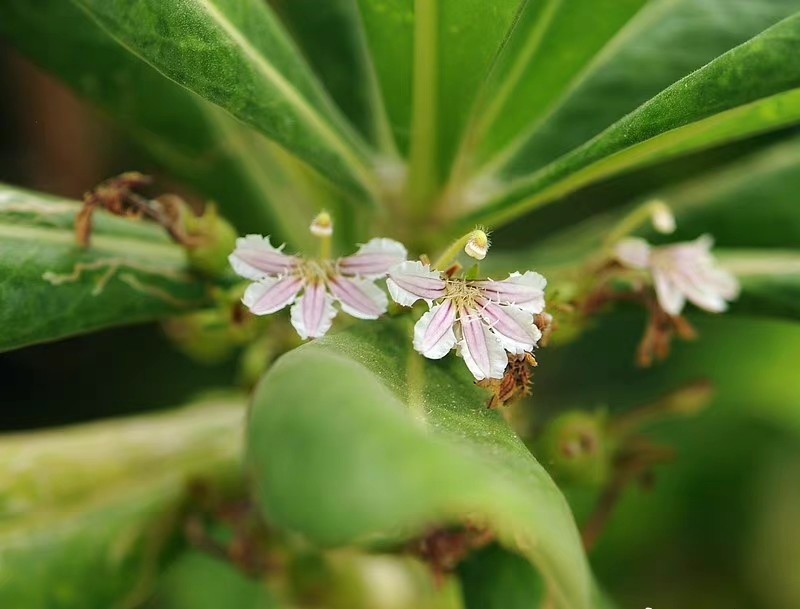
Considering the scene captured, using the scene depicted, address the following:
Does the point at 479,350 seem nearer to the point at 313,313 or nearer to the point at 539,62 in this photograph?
the point at 313,313

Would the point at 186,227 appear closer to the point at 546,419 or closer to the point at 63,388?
the point at 546,419

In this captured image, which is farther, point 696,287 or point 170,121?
point 170,121

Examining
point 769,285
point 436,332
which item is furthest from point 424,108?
point 769,285

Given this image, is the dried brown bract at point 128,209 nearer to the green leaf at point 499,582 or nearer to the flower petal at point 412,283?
the flower petal at point 412,283

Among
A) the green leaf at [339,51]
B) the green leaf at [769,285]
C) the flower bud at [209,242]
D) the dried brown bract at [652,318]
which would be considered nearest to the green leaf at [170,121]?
the green leaf at [339,51]

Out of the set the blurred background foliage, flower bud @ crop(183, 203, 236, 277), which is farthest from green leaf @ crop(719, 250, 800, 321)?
flower bud @ crop(183, 203, 236, 277)

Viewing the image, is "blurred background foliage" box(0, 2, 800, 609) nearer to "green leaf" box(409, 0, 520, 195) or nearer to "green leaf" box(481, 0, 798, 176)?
"green leaf" box(481, 0, 798, 176)

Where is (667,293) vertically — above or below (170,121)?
below

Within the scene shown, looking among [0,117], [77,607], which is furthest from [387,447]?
[0,117]
